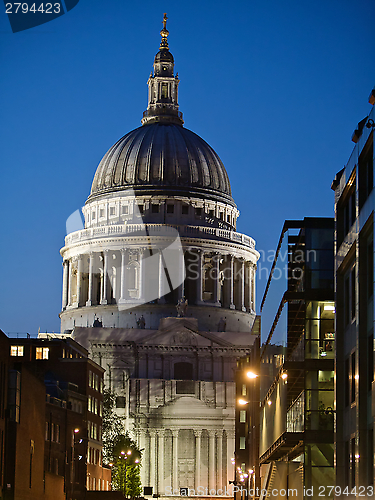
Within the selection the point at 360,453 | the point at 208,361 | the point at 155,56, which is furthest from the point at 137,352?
the point at 360,453

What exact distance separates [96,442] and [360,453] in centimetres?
7826

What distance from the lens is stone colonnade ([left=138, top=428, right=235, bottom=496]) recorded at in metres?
141

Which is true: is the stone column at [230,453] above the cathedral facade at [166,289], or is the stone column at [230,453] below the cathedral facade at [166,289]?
below

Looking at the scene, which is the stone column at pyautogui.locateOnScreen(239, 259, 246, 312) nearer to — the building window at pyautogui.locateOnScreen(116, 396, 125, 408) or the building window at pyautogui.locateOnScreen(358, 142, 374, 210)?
the building window at pyautogui.locateOnScreen(116, 396, 125, 408)

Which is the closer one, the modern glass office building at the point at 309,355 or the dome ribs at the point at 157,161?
the modern glass office building at the point at 309,355

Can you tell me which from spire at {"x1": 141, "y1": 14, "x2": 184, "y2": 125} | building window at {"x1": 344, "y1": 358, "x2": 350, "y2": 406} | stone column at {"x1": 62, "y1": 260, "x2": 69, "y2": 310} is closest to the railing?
stone column at {"x1": 62, "y1": 260, "x2": 69, "y2": 310}

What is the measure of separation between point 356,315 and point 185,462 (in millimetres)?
105427

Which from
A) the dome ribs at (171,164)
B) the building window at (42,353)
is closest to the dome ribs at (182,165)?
the dome ribs at (171,164)

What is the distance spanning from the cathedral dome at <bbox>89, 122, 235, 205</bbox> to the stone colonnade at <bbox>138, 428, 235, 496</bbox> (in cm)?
4724

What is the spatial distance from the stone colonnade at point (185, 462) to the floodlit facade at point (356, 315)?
98078mm

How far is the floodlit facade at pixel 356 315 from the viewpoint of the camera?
1505 inches

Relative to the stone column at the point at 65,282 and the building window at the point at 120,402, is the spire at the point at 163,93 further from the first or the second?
the building window at the point at 120,402

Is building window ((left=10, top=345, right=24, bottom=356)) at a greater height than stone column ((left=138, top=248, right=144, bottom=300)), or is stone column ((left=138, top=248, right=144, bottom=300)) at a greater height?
stone column ((left=138, top=248, right=144, bottom=300))

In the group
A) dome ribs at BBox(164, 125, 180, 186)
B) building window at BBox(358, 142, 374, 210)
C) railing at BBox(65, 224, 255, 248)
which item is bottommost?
building window at BBox(358, 142, 374, 210)
